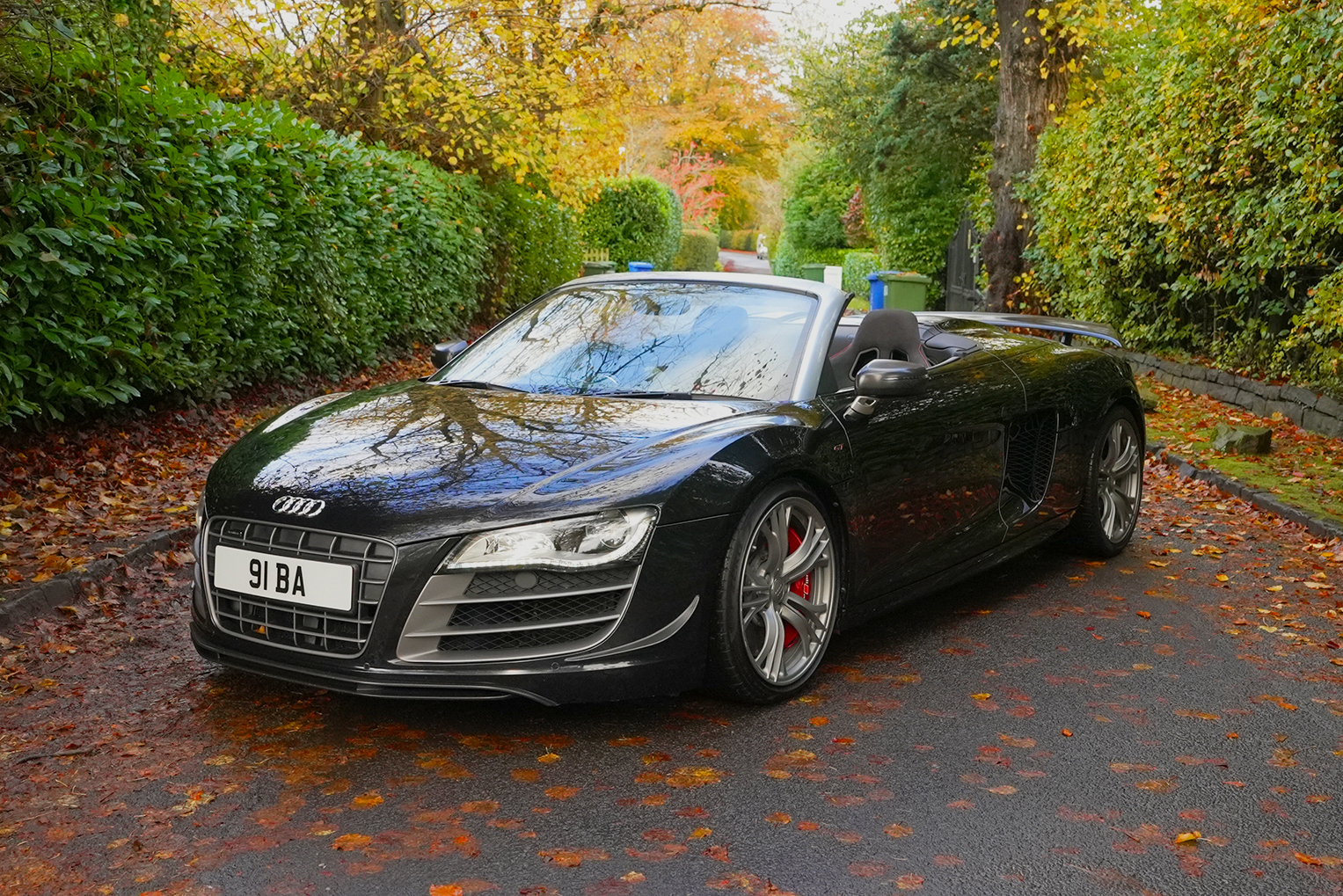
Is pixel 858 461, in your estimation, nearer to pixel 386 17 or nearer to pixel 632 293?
pixel 632 293

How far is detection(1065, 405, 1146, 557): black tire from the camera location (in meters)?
6.69

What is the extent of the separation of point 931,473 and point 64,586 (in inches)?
145

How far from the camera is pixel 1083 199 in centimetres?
1555

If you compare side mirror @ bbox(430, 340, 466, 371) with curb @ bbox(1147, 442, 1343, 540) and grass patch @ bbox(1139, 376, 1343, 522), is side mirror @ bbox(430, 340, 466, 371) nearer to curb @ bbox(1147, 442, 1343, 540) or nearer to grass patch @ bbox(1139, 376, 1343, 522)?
curb @ bbox(1147, 442, 1343, 540)

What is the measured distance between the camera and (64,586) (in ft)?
18.9

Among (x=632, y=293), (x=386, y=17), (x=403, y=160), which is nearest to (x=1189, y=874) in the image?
(x=632, y=293)

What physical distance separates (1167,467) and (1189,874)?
7.04 meters

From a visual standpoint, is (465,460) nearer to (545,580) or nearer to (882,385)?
(545,580)

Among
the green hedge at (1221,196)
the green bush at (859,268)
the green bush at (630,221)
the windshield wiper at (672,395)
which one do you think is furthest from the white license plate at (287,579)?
the green bush at (859,268)

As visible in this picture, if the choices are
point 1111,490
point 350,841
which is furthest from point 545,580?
point 1111,490

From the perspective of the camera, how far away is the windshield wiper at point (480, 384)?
17.4 ft

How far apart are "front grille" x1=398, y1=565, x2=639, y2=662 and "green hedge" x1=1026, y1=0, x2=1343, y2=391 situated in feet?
23.4

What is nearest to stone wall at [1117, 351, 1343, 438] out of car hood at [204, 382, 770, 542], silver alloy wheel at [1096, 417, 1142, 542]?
silver alloy wheel at [1096, 417, 1142, 542]

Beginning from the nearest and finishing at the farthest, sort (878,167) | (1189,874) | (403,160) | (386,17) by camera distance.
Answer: (1189,874), (403,160), (386,17), (878,167)
